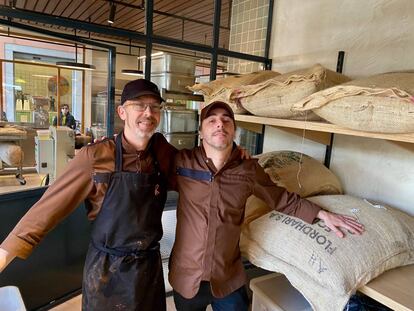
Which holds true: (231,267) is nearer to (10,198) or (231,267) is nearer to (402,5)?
(10,198)

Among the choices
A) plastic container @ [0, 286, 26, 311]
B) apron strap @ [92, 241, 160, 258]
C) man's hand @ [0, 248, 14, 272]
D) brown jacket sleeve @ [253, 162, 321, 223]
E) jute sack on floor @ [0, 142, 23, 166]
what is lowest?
plastic container @ [0, 286, 26, 311]

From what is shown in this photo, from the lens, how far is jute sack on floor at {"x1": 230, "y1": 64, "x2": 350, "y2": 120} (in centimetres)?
153

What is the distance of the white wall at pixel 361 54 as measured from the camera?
1.76 metres

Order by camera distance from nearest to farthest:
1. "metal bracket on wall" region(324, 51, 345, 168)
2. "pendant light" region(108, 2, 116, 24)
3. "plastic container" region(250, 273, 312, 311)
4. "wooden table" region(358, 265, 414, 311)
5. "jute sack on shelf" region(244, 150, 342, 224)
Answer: "wooden table" region(358, 265, 414, 311) → "plastic container" region(250, 273, 312, 311) → "jute sack on shelf" region(244, 150, 342, 224) → "metal bracket on wall" region(324, 51, 345, 168) → "pendant light" region(108, 2, 116, 24)

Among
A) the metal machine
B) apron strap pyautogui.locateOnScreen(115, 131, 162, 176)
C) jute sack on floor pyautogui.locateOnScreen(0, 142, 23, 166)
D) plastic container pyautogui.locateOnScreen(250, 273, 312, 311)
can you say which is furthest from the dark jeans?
jute sack on floor pyautogui.locateOnScreen(0, 142, 23, 166)

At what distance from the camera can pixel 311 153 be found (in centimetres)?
232

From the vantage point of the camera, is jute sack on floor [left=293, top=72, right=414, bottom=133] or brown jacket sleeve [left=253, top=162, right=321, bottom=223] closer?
jute sack on floor [left=293, top=72, right=414, bottom=133]

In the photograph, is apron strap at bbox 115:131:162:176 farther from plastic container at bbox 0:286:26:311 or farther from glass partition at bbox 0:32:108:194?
glass partition at bbox 0:32:108:194

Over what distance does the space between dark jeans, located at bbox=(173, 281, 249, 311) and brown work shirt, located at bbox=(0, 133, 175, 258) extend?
0.57 metres

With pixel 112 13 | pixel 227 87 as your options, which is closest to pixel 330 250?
pixel 227 87

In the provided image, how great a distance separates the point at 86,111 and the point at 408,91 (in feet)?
25.1

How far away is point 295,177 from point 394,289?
75 centimetres

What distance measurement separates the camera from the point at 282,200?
5.00 ft

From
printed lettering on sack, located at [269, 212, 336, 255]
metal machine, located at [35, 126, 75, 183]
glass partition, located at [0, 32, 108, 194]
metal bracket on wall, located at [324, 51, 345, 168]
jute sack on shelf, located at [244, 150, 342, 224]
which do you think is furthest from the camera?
glass partition, located at [0, 32, 108, 194]
